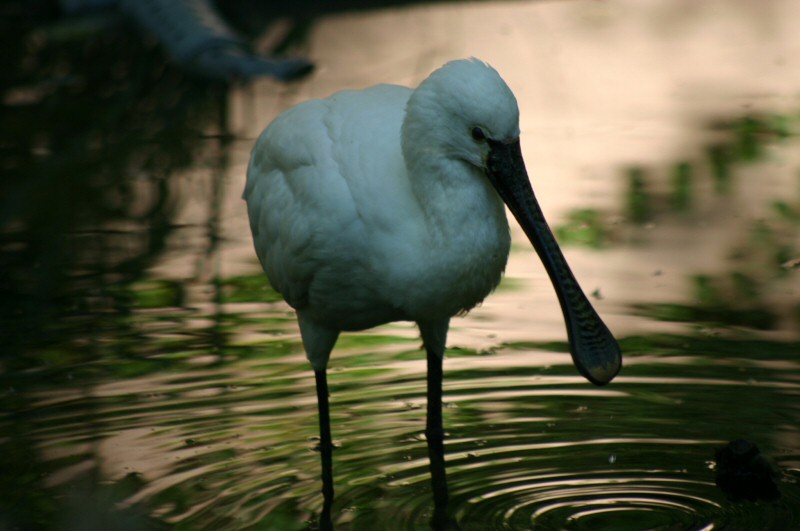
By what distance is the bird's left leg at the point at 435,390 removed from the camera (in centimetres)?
575

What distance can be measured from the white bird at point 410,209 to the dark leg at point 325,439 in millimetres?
12

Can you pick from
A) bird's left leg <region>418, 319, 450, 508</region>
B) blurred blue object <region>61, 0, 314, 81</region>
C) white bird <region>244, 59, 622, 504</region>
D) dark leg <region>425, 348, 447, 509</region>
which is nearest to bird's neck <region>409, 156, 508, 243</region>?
white bird <region>244, 59, 622, 504</region>

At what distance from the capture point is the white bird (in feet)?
15.7

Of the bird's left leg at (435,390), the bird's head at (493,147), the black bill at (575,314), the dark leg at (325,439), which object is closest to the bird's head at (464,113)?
the bird's head at (493,147)

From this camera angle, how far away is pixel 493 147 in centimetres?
476

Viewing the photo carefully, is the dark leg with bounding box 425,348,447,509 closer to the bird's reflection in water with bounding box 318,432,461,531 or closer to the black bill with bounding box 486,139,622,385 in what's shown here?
the bird's reflection in water with bounding box 318,432,461,531

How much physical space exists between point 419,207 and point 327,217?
1.17ft

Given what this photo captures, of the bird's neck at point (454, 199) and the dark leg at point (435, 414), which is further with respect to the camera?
the dark leg at point (435, 414)

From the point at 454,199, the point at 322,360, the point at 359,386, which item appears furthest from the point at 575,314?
the point at 359,386

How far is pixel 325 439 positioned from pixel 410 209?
46.9 inches

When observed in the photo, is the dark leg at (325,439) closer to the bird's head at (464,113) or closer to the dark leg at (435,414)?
the dark leg at (435,414)

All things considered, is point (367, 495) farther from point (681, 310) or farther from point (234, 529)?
point (681, 310)

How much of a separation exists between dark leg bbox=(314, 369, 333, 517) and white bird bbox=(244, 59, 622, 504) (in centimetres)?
1

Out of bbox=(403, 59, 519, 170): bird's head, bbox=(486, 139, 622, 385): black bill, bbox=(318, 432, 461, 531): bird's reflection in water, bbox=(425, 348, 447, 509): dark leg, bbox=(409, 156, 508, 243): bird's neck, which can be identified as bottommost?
bbox=(318, 432, 461, 531): bird's reflection in water
